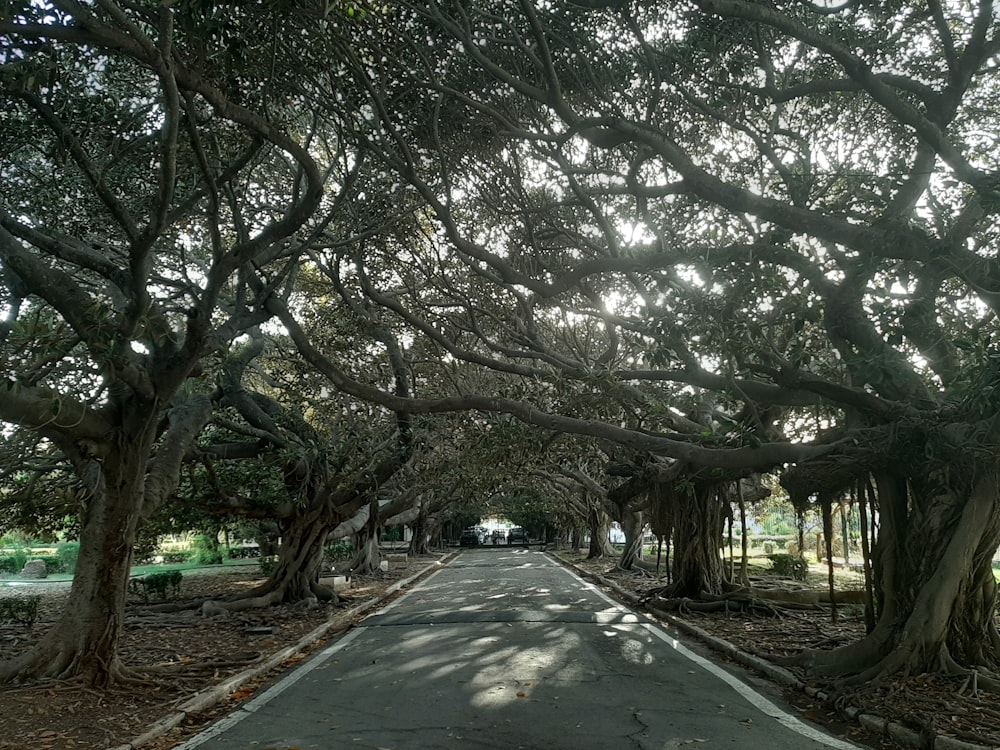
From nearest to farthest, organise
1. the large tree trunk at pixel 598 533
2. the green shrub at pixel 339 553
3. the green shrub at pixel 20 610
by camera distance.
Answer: the green shrub at pixel 20 610, the green shrub at pixel 339 553, the large tree trunk at pixel 598 533

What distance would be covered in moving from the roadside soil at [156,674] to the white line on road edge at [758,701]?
16.3 ft

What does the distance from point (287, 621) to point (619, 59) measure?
1087 cm

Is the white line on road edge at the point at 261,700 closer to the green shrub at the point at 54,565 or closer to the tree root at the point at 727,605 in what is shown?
the tree root at the point at 727,605

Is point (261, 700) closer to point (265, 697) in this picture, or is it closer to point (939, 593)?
point (265, 697)

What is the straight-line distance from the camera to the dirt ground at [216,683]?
6.00 meters

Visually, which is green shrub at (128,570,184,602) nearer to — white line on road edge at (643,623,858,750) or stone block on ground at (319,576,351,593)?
stone block on ground at (319,576,351,593)

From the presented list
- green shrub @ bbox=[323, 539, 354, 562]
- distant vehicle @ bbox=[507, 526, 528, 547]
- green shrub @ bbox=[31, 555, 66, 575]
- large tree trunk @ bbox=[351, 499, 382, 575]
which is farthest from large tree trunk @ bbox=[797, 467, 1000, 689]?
distant vehicle @ bbox=[507, 526, 528, 547]

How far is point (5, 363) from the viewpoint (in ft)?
19.6

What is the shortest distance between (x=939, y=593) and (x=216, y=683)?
24.1 ft

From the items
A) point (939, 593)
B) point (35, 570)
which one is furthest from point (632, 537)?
point (35, 570)

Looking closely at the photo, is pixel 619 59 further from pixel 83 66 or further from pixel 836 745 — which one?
pixel 836 745

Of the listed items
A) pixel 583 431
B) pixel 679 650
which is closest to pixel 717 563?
pixel 679 650

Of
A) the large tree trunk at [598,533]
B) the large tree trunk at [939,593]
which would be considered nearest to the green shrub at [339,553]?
the large tree trunk at [598,533]

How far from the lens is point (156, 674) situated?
823cm
